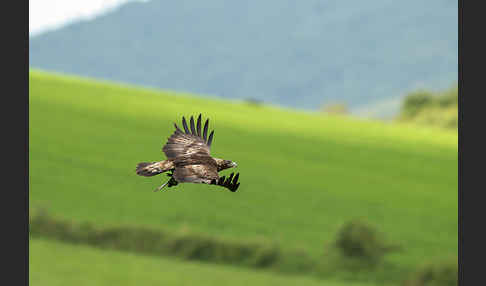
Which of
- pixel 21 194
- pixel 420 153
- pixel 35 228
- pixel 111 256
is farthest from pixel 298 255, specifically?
pixel 21 194

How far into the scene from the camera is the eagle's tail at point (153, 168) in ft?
6.81

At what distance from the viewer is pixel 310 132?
2595 centimetres

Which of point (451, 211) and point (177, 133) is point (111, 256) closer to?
point (451, 211)

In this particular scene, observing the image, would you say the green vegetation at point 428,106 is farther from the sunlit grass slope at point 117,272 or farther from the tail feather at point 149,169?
the tail feather at point 149,169

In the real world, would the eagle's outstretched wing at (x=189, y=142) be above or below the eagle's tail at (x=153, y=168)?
above

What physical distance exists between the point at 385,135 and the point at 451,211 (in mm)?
7778

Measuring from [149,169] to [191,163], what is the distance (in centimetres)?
16

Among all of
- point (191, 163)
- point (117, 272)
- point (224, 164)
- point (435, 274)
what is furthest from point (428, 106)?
point (191, 163)

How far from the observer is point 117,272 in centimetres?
2241

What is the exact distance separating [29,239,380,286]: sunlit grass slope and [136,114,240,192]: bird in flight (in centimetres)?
1858

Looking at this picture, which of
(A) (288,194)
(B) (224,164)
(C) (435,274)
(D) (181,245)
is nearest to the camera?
(B) (224,164)

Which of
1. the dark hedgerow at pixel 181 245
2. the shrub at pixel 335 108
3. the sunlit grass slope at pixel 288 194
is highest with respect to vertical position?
the shrub at pixel 335 108

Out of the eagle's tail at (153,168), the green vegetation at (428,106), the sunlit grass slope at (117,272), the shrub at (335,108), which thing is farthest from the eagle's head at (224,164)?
the shrub at (335,108)

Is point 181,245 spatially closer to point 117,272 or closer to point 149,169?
point 117,272
